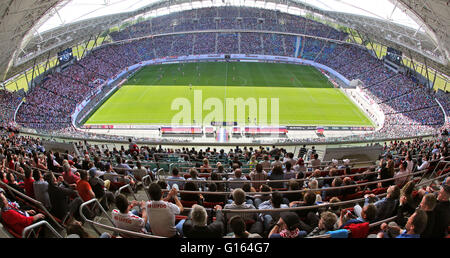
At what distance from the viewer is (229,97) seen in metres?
37.7

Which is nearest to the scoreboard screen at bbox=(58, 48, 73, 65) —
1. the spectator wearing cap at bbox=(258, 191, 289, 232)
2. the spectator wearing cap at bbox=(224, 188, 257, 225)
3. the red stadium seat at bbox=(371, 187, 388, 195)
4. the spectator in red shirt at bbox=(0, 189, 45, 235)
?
the spectator in red shirt at bbox=(0, 189, 45, 235)

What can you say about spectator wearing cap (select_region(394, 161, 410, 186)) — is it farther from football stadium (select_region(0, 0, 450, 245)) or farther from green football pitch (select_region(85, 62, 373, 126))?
green football pitch (select_region(85, 62, 373, 126))

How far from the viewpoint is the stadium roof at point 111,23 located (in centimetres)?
1939

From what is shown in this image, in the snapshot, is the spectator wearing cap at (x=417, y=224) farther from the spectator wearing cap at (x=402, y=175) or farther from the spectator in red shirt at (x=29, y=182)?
the spectator in red shirt at (x=29, y=182)

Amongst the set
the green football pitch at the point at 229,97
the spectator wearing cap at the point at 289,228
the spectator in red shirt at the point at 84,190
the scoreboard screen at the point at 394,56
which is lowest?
the spectator wearing cap at the point at 289,228

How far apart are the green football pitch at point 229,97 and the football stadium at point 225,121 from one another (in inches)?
12.5

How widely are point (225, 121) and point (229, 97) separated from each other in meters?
7.18

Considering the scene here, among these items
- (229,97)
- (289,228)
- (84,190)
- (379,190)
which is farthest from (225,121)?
(289,228)

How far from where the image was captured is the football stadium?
15.2ft

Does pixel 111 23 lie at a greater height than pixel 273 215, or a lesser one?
greater

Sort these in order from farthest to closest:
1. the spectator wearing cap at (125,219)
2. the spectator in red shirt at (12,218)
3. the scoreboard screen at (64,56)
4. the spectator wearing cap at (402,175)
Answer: the scoreboard screen at (64,56)
the spectator wearing cap at (402,175)
the spectator in red shirt at (12,218)
the spectator wearing cap at (125,219)

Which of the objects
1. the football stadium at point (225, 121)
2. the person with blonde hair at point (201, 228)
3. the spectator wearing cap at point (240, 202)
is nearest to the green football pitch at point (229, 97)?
the football stadium at point (225, 121)

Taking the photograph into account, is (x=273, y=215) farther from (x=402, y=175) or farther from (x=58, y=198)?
(x=58, y=198)
